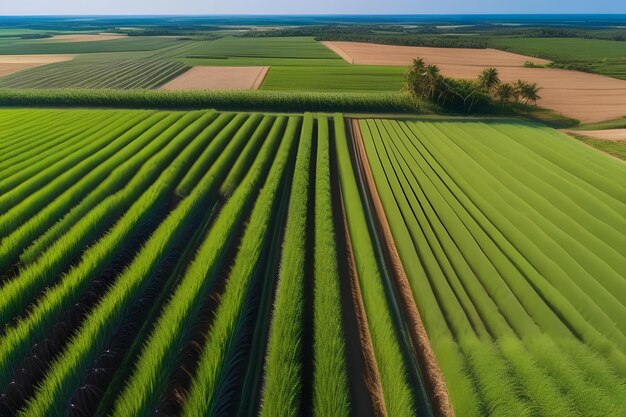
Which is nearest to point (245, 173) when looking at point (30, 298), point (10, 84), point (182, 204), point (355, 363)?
Answer: point (182, 204)

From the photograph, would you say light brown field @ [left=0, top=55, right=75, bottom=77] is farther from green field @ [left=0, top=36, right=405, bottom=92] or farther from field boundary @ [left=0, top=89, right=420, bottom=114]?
field boundary @ [left=0, top=89, right=420, bottom=114]

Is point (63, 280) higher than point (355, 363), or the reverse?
point (63, 280)

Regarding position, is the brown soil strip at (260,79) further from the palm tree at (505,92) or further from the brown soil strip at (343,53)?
the palm tree at (505,92)

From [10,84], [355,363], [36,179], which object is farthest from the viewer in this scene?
[10,84]

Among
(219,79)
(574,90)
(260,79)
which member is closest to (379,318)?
(260,79)

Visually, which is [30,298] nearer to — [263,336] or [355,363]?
[263,336]

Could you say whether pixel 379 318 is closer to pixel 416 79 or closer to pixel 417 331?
pixel 417 331

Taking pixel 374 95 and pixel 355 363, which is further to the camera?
pixel 374 95
